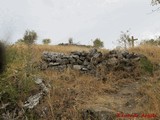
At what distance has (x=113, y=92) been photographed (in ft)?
31.6

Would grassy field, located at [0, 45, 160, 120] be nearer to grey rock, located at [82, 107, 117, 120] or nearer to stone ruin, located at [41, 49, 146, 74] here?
grey rock, located at [82, 107, 117, 120]

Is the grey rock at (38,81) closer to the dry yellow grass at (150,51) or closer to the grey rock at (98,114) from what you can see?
the grey rock at (98,114)

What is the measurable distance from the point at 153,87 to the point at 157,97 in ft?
3.00

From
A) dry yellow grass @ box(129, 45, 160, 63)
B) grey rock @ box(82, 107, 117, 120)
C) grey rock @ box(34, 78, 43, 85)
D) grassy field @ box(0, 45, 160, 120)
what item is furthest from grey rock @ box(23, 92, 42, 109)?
dry yellow grass @ box(129, 45, 160, 63)

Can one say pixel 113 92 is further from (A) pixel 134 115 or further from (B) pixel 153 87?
(A) pixel 134 115

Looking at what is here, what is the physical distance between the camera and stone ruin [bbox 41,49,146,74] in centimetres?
1148

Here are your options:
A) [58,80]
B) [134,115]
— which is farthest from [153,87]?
[58,80]

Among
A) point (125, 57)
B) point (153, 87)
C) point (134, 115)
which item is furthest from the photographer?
point (125, 57)

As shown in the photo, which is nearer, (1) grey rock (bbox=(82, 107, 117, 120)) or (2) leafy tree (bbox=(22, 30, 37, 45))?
(1) grey rock (bbox=(82, 107, 117, 120))

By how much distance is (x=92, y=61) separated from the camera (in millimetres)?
11758

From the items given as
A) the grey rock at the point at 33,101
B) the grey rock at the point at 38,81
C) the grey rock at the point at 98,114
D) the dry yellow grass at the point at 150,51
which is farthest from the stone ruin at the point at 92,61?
the grey rock at the point at 98,114

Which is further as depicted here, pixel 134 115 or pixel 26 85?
pixel 26 85

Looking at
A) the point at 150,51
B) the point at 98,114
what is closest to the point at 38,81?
the point at 98,114

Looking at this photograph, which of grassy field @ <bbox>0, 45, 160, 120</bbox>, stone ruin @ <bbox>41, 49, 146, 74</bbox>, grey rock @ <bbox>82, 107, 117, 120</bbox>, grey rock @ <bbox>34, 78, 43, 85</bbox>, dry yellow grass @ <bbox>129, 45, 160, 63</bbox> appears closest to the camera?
grey rock @ <bbox>82, 107, 117, 120</bbox>
